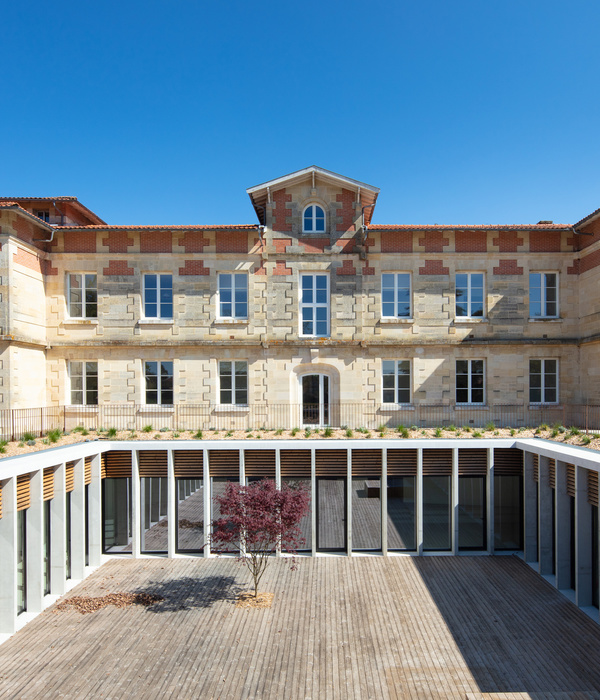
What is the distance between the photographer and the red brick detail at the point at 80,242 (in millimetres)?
19281

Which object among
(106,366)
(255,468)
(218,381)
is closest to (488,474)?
(255,468)

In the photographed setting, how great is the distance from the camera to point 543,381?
19578mm

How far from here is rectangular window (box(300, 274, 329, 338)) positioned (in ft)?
64.1

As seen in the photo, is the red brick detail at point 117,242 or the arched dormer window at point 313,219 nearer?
the red brick detail at point 117,242

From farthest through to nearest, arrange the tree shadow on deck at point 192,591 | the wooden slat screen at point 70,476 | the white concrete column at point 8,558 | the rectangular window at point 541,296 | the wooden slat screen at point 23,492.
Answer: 1. the rectangular window at point 541,296
2. the wooden slat screen at point 70,476
3. the tree shadow on deck at point 192,591
4. the wooden slat screen at point 23,492
5. the white concrete column at point 8,558

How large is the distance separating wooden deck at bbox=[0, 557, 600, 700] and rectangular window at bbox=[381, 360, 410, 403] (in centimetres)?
718

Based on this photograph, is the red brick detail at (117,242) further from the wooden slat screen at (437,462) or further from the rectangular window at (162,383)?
the wooden slat screen at (437,462)

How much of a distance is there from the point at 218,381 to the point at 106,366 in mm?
4733

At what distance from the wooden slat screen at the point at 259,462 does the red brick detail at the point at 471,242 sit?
38.1ft

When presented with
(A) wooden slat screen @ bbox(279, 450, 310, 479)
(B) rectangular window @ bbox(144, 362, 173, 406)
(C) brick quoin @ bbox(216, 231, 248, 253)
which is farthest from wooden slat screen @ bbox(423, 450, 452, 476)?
(C) brick quoin @ bbox(216, 231, 248, 253)

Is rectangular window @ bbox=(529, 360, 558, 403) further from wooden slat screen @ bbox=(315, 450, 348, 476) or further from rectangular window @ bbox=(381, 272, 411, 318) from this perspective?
wooden slat screen @ bbox=(315, 450, 348, 476)

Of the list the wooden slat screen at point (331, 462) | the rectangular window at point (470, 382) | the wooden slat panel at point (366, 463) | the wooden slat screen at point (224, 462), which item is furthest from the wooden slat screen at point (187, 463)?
the rectangular window at point (470, 382)

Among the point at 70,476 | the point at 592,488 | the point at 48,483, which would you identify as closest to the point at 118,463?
the point at 70,476

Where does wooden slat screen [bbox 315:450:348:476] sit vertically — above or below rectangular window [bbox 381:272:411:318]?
below
